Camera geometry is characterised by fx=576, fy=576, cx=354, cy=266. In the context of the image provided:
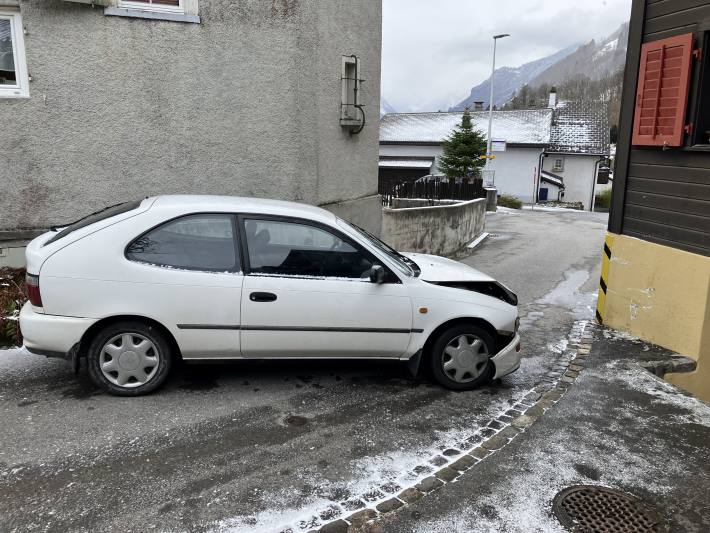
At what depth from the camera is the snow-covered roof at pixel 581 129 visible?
4294 cm

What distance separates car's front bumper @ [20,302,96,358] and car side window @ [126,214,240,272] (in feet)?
2.23

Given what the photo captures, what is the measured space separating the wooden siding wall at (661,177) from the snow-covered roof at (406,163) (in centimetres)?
3498

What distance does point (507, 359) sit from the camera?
516 centimetres

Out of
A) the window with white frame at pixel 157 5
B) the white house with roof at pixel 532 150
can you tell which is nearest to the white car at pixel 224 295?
the window with white frame at pixel 157 5

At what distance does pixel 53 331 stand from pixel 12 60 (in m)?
4.16

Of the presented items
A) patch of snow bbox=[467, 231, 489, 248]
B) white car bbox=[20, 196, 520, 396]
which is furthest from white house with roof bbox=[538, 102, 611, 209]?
white car bbox=[20, 196, 520, 396]

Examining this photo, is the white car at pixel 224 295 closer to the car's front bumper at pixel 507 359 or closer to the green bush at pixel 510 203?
the car's front bumper at pixel 507 359

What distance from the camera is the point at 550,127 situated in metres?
44.4

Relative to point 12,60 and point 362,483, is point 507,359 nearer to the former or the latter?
point 362,483

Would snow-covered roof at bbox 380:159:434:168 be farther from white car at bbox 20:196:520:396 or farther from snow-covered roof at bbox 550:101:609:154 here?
white car at bbox 20:196:520:396

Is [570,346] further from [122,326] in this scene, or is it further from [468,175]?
[468,175]

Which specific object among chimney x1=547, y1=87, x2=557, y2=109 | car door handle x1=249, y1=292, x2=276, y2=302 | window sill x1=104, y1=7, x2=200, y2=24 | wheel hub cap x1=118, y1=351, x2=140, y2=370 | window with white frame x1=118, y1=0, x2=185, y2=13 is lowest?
wheel hub cap x1=118, y1=351, x2=140, y2=370

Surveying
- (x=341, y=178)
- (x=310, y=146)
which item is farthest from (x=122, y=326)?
(x=341, y=178)

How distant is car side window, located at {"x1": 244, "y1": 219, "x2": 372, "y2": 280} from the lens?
471cm
